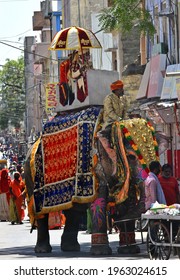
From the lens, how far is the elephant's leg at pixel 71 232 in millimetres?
21594

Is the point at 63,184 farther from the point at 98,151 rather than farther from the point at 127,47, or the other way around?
the point at 127,47

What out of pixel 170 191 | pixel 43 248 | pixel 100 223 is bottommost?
pixel 43 248

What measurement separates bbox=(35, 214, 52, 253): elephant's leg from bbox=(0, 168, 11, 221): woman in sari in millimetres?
15531

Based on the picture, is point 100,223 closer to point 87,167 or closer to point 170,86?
point 87,167

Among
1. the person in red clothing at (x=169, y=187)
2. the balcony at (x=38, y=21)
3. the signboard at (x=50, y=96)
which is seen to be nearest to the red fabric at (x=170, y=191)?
the person in red clothing at (x=169, y=187)

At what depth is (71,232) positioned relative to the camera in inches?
853

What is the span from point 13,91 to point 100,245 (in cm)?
13734

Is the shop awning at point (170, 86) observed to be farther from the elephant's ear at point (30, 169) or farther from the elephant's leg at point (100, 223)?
the elephant's leg at point (100, 223)

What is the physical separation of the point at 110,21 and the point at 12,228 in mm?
7128

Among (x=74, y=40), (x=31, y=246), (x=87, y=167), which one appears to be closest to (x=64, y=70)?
(x=74, y=40)

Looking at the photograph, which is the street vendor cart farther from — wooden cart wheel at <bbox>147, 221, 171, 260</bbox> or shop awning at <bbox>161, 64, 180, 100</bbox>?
shop awning at <bbox>161, 64, 180, 100</bbox>

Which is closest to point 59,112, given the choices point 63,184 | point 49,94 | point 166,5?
point 63,184

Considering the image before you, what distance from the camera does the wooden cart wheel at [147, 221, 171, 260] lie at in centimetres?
1731

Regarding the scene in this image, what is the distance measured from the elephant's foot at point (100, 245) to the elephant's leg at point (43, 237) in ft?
5.49
